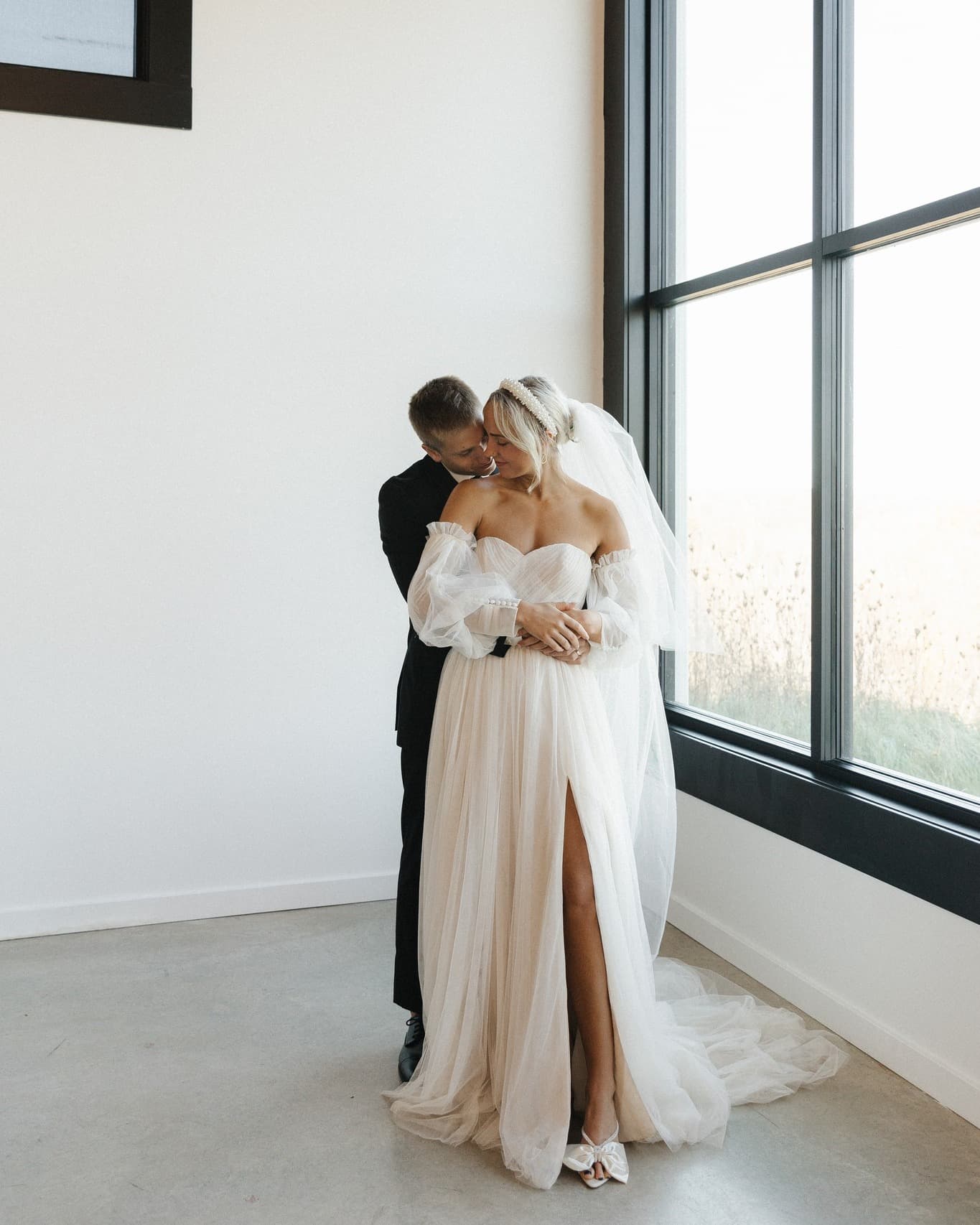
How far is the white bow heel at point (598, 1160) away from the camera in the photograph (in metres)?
2.25

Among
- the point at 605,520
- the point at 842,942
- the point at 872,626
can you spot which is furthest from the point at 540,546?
the point at 842,942

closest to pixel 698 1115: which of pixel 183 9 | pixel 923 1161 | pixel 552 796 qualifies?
pixel 923 1161

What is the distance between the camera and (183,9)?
12.0 ft

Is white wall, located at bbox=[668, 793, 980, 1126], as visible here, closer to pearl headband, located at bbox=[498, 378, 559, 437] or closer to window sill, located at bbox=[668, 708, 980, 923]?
window sill, located at bbox=[668, 708, 980, 923]

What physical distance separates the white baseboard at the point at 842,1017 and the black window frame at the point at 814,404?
371 mm

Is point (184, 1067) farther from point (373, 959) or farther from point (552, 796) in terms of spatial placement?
point (552, 796)

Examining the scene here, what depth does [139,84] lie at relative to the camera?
3619 millimetres

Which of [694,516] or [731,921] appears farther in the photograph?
[694,516]

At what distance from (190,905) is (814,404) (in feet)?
8.40

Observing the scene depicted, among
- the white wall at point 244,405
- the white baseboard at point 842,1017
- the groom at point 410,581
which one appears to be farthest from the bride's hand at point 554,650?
the white wall at point 244,405

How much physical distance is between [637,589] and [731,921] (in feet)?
4.64

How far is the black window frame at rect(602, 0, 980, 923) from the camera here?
2.71 meters

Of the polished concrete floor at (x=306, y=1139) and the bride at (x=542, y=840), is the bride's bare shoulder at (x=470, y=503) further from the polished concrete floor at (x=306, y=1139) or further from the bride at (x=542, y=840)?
the polished concrete floor at (x=306, y=1139)

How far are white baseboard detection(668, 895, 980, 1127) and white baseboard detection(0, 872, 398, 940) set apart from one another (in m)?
0.99
